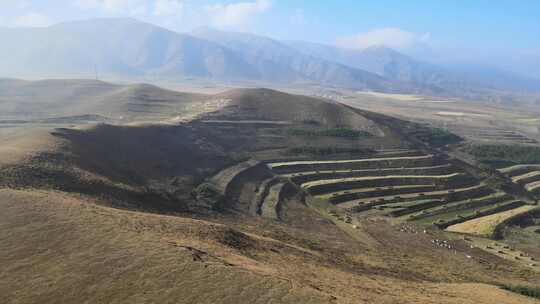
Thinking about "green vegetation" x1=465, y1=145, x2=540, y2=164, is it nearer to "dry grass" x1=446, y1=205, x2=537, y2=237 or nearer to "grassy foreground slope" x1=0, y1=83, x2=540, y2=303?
"dry grass" x1=446, y1=205, x2=537, y2=237

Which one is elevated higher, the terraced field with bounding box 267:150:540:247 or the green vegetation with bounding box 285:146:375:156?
the green vegetation with bounding box 285:146:375:156

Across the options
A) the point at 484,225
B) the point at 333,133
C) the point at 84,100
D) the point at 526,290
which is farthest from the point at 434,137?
the point at 84,100

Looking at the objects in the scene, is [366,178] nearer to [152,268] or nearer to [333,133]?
[333,133]

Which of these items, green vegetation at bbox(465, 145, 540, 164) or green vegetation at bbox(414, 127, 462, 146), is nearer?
green vegetation at bbox(465, 145, 540, 164)

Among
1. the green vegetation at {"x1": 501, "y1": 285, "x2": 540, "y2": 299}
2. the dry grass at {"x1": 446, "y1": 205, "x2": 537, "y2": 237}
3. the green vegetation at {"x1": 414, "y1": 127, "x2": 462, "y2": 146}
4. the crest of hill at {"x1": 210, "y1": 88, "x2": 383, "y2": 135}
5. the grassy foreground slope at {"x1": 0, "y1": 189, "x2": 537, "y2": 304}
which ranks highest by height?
the crest of hill at {"x1": 210, "y1": 88, "x2": 383, "y2": 135}

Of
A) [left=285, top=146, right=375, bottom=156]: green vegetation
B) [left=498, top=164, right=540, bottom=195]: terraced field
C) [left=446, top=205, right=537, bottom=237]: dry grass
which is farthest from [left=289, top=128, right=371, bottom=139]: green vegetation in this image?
[left=446, top=205, right=537, bottom=237]: dry grass

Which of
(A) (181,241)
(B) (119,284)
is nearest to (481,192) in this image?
(A) (181,241)

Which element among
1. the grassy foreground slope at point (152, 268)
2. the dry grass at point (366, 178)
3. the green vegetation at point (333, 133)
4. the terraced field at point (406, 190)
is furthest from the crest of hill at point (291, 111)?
the grassy foreground slope at point (152, 268)

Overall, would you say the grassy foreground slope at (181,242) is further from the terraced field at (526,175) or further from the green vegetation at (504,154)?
the green vegetation at (504,154)

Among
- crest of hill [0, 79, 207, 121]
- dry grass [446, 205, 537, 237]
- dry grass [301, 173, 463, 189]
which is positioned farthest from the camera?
crest of hill [0, 79, 207, 121]
